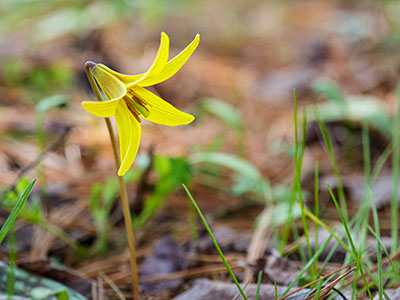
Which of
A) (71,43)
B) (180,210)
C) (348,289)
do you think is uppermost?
(71,43)

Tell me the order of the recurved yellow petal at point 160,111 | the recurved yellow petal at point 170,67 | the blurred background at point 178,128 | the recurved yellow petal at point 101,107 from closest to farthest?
the recurved yellow petal at point 101,107
the recurved yellow petal at point 170,67
the recurved yellow petal at point 160,111
the blurred background at point 178,128

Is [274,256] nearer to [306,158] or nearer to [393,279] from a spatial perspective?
[393,279]

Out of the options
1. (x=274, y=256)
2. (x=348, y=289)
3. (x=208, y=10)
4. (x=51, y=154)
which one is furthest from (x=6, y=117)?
(x=208, y=10)

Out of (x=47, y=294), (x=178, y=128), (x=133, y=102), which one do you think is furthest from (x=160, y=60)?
(x=178, y=128)

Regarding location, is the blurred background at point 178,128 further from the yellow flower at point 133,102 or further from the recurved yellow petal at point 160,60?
the recurved yellow petal at point 160,60

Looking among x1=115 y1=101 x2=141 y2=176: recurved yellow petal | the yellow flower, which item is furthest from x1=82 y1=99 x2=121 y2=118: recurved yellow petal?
x1=115 y1=101 x2=141 y2=176: recurved yellow petal

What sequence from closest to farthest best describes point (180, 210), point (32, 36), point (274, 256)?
point (274, 256) < point (180, 210) < point (32, 36)

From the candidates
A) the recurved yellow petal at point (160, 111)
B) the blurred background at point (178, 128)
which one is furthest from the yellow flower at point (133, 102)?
the blurred background at point (178, 128)

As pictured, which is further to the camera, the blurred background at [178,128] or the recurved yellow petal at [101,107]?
the blurred background at [178,128]

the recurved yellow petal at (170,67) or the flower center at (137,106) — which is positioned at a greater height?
the recurved yellow petal at (170,67)
